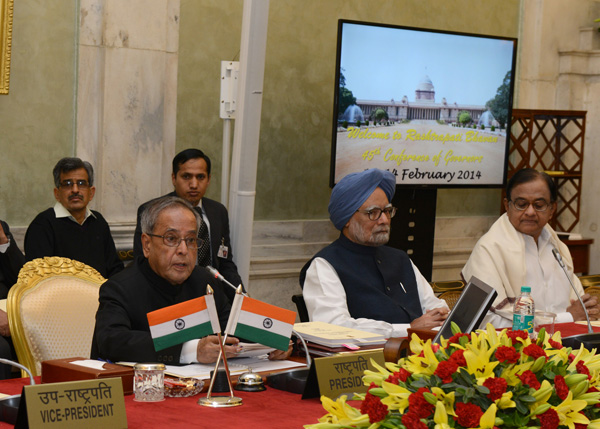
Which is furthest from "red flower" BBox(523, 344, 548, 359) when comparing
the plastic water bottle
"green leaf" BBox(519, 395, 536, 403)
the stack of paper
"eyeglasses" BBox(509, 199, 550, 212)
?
"eyeglasses" BBox(509, 199, 550, 212)

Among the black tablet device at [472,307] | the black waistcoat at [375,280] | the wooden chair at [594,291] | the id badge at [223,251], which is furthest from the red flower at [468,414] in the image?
the id badge at [223,251]

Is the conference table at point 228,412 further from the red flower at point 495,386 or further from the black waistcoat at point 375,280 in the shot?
the black waistcoat at point 375,280

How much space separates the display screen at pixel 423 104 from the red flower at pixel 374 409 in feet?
14.7

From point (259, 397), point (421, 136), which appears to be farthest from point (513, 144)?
point (259, 397)

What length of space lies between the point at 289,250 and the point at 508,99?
74.6 inches

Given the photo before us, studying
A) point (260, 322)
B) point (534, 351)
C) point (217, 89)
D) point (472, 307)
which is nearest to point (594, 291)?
point (472, 307)

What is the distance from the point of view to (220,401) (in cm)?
250

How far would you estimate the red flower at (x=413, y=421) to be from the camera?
5.11 ft

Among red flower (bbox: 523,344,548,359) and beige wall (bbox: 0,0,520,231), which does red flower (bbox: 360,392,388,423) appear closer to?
red flower (bbox: 523,344,548,359)

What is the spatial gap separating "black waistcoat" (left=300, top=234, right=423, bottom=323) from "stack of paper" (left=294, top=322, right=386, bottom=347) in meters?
0.55

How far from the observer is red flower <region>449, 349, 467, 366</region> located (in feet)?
5.43

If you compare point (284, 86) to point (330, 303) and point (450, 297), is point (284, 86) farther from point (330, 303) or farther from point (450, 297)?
point (330, 303)

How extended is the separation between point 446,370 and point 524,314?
184 cm

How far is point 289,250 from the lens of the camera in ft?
22.2
